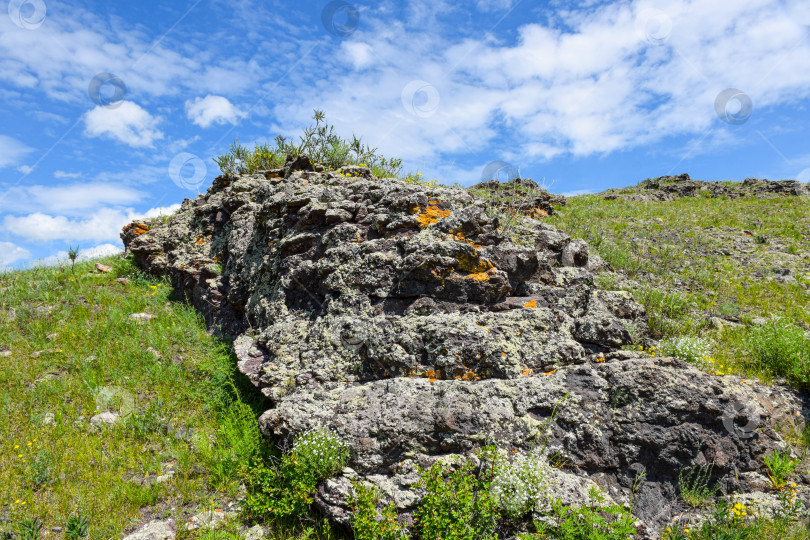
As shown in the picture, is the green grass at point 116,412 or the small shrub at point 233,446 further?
the small shrub at point 233,446

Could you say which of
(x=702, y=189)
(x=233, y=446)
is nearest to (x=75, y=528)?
(x=233, y=446)

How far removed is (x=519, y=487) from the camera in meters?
4.08

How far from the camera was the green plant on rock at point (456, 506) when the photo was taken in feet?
12.8

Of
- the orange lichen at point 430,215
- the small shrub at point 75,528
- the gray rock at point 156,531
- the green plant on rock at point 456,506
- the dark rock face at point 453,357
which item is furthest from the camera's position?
the orange lichen at point 430,215

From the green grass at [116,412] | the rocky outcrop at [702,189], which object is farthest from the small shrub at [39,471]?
the rocky outcrop at [702,189]

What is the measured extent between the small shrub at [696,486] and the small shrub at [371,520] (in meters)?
3.18

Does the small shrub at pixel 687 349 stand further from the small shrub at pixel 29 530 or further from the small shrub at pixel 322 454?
the small shrub at pixel 29 530

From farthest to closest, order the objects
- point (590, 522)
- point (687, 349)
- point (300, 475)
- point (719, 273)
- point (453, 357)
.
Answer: point (719, 273) < point (687, 349) < point (453, 357) < point (300, 475) < point (590, 522)

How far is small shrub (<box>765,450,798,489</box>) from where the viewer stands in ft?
15.3

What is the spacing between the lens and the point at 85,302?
993cm

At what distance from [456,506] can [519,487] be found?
673mm

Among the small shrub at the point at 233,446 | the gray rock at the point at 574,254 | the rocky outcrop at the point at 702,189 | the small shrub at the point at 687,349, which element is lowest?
the small shrub at the point at 233,446

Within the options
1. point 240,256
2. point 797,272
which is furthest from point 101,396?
point 797,272

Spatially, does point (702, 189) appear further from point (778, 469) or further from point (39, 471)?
point (39, 471)
